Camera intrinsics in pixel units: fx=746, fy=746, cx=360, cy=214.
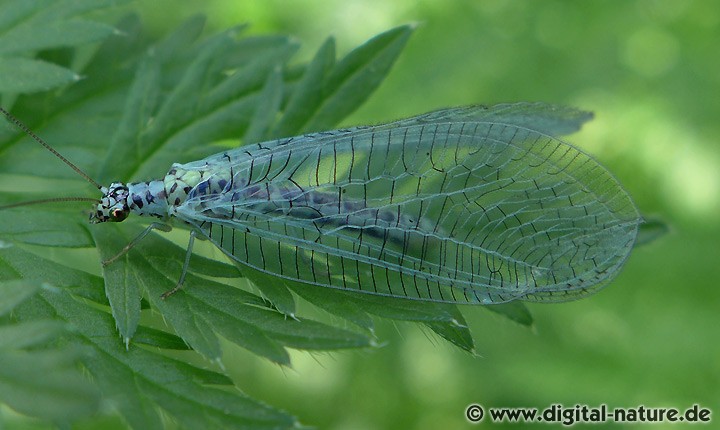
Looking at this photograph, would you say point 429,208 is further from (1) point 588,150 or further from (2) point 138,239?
(1) point 588,150

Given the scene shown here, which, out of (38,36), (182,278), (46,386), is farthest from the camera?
(38,36)

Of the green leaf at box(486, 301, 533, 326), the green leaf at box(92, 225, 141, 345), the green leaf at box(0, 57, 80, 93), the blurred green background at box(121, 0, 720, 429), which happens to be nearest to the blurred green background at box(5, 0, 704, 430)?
the blurred green background at box(121, 0, 720, 429)

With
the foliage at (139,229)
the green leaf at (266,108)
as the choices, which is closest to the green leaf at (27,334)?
the foliage at (139,229)

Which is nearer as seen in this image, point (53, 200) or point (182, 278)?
point (182, 278)

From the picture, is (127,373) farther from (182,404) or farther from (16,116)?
(16,116)

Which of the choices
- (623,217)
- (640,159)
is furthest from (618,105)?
(623,217)

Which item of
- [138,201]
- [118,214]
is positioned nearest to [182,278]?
[118,214]
